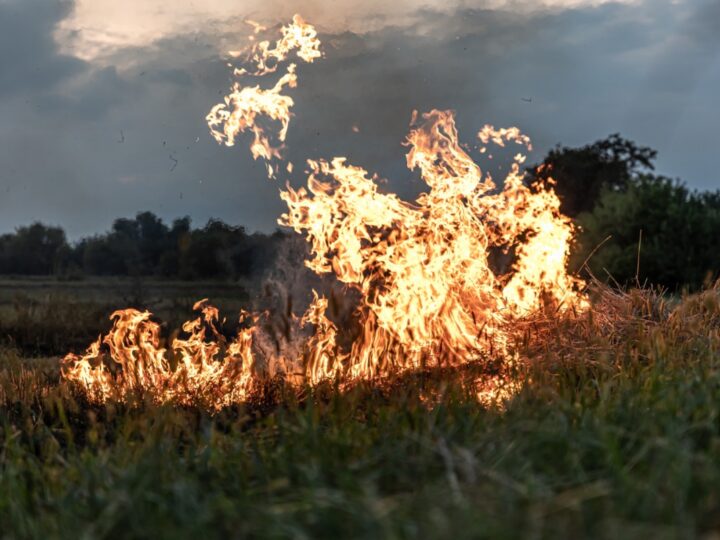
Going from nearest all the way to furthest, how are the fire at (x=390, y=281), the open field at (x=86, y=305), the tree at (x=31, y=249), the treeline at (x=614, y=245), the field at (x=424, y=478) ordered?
1. the field at (x=424, y=478)
2. the fire at (x=390, y=281)
3. the open field at (x=86, y=305)
4. the treeline at (x=614, y=245)
5. the tree at (x=31, y=249)

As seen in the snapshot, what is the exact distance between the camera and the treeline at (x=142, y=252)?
23297 millimetres

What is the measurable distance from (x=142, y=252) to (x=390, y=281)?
67.7 feet

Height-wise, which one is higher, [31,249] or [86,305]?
[31,249]

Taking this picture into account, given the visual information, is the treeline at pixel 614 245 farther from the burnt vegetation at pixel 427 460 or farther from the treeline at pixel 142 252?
the burnt vegetation at pixel 427 460

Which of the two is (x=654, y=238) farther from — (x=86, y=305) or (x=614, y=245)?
(x=86, y=305)

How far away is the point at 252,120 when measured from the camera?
11.4 meters

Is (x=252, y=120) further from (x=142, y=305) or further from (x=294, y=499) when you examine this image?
(x=142, y=305)

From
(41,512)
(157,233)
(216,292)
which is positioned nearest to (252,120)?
(41,512)

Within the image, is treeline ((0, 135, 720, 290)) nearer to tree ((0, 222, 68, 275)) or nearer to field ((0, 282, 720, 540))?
tree ((0, 222, 68, 275))

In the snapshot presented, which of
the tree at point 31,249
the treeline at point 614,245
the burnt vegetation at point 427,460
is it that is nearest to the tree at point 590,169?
the treeline at point 614,245

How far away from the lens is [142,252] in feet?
97.9

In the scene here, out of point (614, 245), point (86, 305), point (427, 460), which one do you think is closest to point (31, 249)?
point (86, 305)

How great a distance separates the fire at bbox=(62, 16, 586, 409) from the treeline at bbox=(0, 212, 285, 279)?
844 cm

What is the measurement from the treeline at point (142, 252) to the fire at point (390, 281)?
844 centimetres
